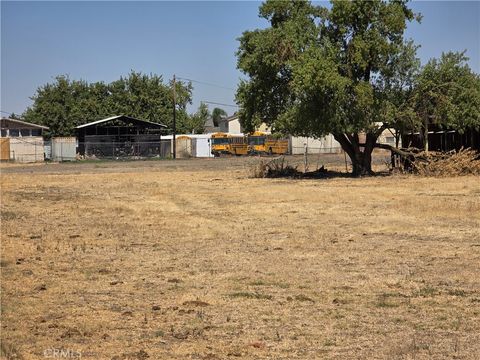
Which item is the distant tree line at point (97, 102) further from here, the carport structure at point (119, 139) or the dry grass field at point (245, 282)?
the dry grass field at point (245, 282)

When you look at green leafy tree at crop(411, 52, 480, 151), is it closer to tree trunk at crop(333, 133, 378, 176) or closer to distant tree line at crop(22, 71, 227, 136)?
tree trunk at crop(333, 133, 378, 176)

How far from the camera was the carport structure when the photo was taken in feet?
242

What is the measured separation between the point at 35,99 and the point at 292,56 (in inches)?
2670

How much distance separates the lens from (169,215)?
677 inches

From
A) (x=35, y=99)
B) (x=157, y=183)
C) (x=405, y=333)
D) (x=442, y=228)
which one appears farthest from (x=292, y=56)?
(x=35, y=99)

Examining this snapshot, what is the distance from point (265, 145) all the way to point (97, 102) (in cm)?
2820

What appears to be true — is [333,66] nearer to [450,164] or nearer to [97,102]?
[450,164]

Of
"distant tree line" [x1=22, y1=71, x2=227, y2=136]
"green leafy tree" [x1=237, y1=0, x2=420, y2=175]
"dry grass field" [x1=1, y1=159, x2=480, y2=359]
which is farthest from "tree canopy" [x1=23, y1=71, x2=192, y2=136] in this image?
"dry grass field" [x1=1, y1=159, x2=480, y2=359]

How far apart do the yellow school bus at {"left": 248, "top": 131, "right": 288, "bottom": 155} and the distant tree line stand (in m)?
18.9

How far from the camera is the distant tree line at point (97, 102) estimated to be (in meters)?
88.1

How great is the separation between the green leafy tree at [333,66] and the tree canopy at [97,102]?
5646cm

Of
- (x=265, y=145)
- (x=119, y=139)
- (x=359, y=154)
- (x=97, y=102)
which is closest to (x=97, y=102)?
(x=97, y=102)

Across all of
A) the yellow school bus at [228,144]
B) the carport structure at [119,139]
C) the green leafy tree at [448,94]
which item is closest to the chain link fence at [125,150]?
the carport structure at [119,139]

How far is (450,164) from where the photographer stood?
29.6 meters
